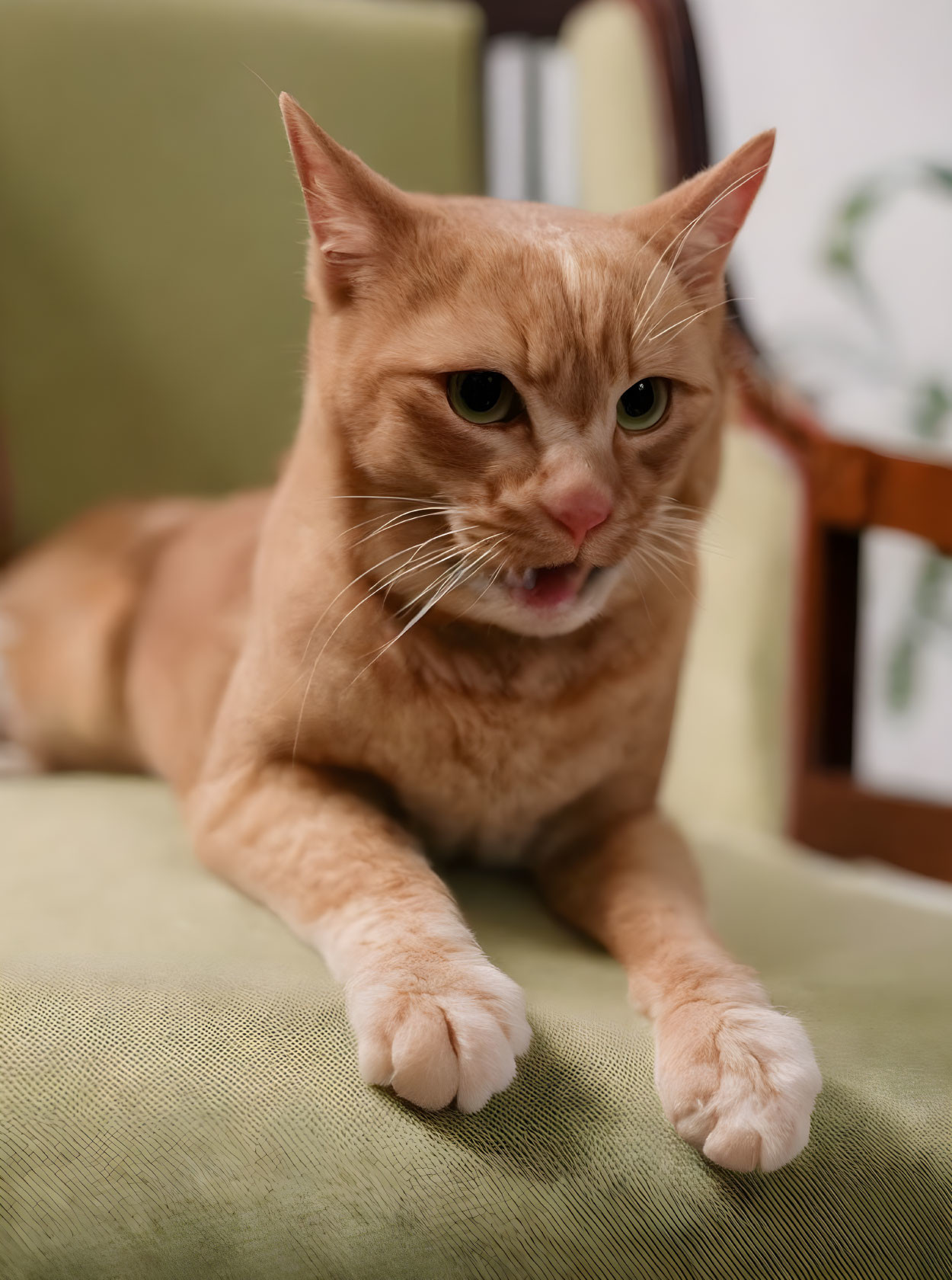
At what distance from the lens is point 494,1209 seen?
0.67 meters

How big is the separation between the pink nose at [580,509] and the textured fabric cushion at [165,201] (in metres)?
0.98

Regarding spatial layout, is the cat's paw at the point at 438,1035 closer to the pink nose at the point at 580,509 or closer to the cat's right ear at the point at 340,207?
the pink nose at the point at 580,509

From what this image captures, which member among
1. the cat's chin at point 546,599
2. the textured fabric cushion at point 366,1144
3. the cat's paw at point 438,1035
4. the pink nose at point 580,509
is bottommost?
the textured fabric cushion at point 366,1144

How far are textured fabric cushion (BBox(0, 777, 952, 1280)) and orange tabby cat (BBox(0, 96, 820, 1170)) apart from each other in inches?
1.3

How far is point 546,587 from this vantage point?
89cm

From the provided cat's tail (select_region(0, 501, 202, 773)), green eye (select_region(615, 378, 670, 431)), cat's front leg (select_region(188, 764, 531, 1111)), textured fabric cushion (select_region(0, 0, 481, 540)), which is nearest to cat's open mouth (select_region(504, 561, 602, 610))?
green eye (select_region(615, 378, 670, 431))

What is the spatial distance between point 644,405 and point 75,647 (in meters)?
0.87

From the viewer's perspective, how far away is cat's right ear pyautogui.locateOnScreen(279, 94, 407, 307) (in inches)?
32.6

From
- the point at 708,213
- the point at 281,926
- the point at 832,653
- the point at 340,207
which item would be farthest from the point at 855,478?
the point at 281,926

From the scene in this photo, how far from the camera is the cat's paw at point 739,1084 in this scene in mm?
688

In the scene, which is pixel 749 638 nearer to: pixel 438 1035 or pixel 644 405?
pixel 644 405

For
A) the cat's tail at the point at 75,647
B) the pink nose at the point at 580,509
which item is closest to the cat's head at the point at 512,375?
the pink nose at the point at 580,509

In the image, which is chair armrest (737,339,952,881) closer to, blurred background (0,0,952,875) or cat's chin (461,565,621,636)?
blurred background (0,0,952,875)

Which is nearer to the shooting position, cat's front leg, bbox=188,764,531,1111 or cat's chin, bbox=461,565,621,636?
cat's front leg, bbox=188,764,531,1111
